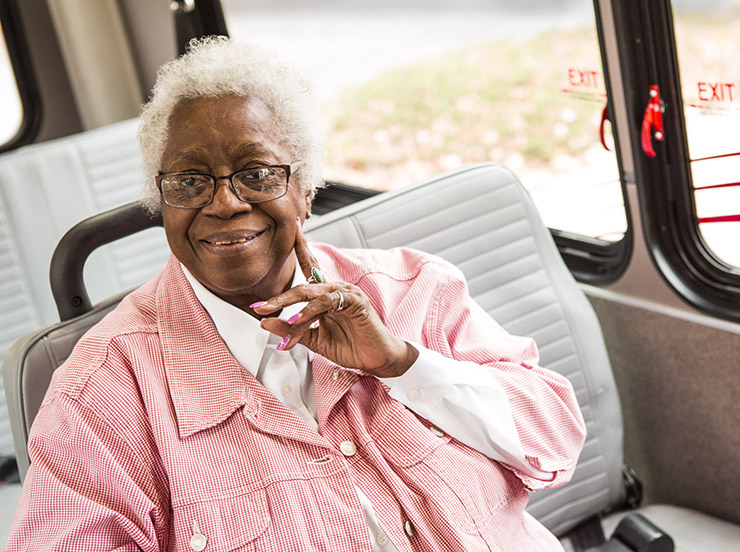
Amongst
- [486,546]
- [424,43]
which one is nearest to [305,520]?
[486,546]

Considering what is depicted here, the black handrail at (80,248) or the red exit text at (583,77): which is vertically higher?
the red exit text at (583,77)

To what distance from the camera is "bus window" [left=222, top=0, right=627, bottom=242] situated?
7.80 ft

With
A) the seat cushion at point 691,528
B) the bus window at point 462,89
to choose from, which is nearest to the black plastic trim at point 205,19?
the bus window at point 462,89

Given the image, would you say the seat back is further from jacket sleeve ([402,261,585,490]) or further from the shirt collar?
the shirt collar

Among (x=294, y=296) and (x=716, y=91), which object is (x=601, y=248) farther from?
(x=294, y=296)

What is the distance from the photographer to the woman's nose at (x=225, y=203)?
1.37 meters

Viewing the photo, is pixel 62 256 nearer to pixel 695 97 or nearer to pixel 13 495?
pixel 13 495

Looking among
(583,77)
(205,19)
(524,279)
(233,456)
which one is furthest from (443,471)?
(205,19)

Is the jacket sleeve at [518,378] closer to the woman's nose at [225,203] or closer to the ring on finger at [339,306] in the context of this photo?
the ring on finger at [339,306]

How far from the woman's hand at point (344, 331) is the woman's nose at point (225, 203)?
0.44 feet

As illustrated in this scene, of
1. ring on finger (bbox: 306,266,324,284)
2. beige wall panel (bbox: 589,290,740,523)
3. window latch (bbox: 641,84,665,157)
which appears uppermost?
window latch (bbox: 641,84,665,157)

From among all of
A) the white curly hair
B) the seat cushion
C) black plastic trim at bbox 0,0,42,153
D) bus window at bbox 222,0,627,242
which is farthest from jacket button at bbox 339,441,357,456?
black plastic trim at bbox 0,0,42,153

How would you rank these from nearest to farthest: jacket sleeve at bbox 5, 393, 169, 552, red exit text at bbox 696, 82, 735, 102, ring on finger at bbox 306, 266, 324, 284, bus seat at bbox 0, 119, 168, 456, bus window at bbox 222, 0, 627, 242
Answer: jacket sleeve at bbox 5, 393, 169, 552 → ring on finger at bbox 306, 266, 324, 284 → red exit text at bbox 696, 82, 735, 102 → bus window at bbox 222, 0, 627, 242 → bus seat at bbox 0, 119, 168, 456

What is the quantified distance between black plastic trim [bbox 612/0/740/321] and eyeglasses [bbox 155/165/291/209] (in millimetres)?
1006
